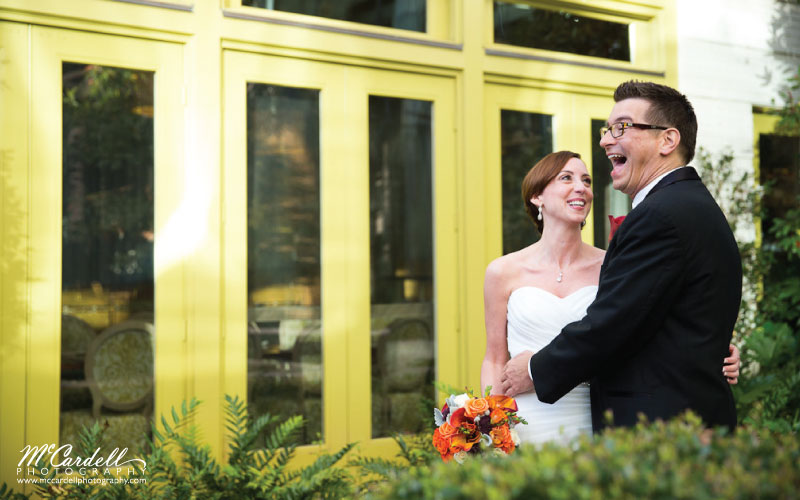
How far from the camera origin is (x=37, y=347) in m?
4.12

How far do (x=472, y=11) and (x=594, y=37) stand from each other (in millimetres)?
1225

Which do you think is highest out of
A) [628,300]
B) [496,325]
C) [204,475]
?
[628,300]

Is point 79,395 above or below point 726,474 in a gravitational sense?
below

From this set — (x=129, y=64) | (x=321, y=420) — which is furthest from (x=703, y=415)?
(x=129, y=64)

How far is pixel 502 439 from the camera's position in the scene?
8.65 ft

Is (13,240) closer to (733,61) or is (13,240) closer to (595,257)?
(595,257)

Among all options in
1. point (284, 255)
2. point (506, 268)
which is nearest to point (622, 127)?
point (506, 268)

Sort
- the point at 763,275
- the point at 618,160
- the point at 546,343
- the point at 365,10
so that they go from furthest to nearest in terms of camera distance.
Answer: the point at 763,275, the point at 365,10, the point at 546,343, the point at 618,160

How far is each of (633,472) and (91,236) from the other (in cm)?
378

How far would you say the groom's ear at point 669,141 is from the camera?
8.84 ft

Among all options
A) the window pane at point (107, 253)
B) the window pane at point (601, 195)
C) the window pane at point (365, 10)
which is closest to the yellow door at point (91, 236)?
the window pane at point (107, 253)

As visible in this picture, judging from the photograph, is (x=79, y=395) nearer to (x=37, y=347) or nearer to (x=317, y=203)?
(x=37, y=347)

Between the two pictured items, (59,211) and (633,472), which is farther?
(59,211)

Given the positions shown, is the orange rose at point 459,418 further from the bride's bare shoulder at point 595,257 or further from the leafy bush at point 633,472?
the leafy bush at point 633,472
